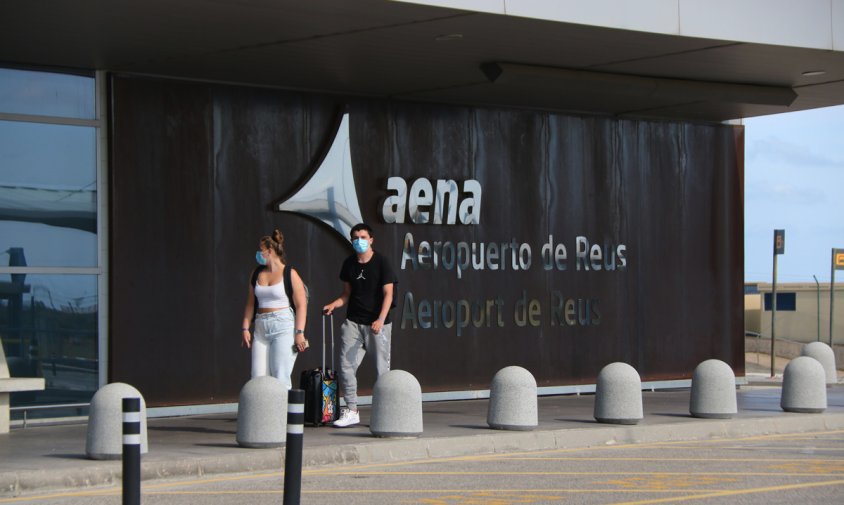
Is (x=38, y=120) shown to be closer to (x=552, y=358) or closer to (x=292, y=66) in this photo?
(x=292, y=66)

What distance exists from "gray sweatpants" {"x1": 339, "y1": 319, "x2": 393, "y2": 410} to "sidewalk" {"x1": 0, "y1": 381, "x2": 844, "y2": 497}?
1.46 ft

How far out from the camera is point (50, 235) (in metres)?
15.7

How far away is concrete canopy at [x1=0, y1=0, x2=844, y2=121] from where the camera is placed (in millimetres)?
13641

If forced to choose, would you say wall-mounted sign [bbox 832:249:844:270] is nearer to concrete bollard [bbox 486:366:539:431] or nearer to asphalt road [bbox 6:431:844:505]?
asphalt road [bbox 6:431:844:505]

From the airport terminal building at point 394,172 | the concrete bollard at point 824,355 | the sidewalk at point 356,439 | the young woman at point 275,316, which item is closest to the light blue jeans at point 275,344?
the young woman at point 275,316

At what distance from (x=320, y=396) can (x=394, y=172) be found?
515 cm

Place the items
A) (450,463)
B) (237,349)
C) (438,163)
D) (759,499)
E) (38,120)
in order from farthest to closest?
(438,163) → (237,349) → (38,120) → (450,463) → (759,499)

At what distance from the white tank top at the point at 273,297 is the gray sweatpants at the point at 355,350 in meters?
0.75

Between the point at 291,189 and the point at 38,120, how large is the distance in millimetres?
3398

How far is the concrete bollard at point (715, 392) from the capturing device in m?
15.5

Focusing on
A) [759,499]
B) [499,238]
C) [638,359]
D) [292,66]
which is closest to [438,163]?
[499,238]

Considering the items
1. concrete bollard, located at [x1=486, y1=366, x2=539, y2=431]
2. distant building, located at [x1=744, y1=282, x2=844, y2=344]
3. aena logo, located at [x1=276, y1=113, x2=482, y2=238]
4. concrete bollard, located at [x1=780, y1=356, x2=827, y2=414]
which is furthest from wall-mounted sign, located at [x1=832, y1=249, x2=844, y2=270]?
distant building, located at [x1=744, y1=282, x2=844, y2=344]

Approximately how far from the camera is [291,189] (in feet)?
57.4

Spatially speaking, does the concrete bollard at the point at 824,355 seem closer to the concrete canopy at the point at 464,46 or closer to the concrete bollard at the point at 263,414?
the concrete canopy at the point at 464,46
